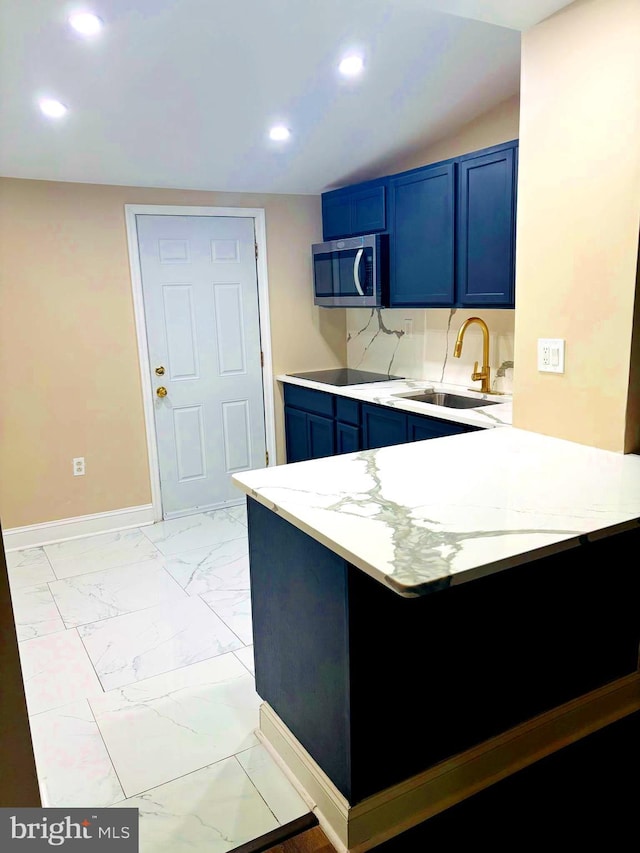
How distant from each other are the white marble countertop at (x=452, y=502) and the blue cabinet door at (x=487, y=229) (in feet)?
3.48

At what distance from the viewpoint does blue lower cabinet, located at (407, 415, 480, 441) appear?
9.81ft

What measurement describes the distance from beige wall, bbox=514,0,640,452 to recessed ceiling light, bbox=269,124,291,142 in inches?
59.8

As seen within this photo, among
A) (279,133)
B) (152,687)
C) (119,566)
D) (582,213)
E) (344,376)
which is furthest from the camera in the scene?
(344,376)

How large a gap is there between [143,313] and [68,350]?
0.51m

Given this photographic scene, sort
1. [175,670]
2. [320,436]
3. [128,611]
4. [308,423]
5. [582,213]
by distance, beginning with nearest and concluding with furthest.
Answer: [582,213] < [175,670] < [128,611] < [320,436] < [308,423]

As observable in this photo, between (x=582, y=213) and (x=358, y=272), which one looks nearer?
(x=582, y=213)

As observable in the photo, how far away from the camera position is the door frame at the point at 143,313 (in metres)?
3.93

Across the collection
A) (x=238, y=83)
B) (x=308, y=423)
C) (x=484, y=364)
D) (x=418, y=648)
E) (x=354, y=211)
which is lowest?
(x=418, y=648)

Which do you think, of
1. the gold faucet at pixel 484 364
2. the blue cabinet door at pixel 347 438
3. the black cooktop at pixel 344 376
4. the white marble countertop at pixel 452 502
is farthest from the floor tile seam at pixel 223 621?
the gold faucet at pixel 484 364

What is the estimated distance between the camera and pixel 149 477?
421 cm

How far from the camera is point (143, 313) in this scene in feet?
13.2

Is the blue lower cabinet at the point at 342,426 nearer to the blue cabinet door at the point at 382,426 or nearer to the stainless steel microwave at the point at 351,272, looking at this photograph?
the blue cabinet door at the point at 382,426

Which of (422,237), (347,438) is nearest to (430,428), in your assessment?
(347,438)

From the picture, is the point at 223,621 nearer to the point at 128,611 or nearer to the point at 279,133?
the point at 128,611
